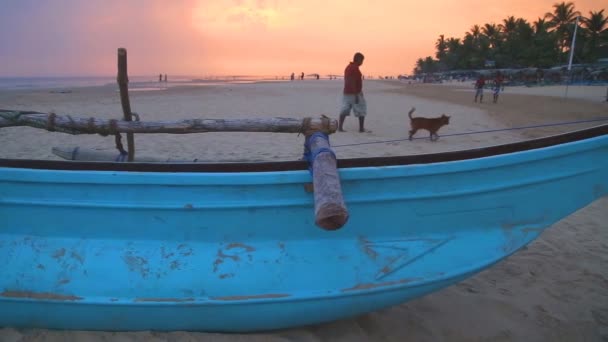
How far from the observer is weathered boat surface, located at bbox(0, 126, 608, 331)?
1979 mm

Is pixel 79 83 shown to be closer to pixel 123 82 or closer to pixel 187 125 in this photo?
pixel 123 82

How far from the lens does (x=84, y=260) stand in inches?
80.1

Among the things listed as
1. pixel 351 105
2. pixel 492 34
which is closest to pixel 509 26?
pixel 492 34

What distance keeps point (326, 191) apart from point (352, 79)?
667 centimetres

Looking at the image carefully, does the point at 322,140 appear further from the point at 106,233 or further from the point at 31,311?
the point at 31,311

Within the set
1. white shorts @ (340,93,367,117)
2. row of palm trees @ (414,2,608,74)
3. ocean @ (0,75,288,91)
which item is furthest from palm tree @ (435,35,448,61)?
white shorts @ (340,93,367,117)

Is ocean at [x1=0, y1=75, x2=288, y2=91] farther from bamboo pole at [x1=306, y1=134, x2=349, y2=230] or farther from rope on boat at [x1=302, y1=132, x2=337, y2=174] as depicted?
bamboo pole at [x1=306, y1=134, x2=349, y2=230]

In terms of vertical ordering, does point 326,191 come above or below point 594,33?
below

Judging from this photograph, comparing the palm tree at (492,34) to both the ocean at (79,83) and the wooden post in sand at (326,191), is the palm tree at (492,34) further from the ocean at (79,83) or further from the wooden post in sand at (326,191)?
the wooden post in sand at (326,191)

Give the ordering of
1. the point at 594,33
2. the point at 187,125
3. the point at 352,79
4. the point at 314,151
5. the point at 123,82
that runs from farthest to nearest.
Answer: the point at 594,33 → the point at 352,79 → the point at 123,82 → the point at 187,125 → the point at 314,151

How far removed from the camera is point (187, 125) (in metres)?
2.51

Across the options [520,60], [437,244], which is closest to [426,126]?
[437,244]

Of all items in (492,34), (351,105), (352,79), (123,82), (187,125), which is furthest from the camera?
(492,34)

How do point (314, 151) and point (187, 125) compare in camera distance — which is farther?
point (187, 125)
